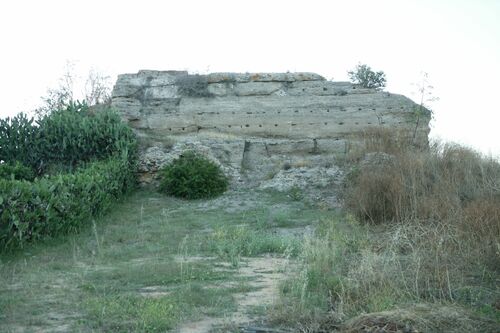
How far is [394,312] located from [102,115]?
13089 mm

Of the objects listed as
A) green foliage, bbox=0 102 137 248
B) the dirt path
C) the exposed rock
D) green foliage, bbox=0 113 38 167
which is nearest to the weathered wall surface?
the exposed rock

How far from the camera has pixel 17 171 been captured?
15586mm

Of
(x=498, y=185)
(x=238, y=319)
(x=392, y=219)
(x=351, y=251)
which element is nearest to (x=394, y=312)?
(x=238, y=319)

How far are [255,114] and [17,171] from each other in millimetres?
7461

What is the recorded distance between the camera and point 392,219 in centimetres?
1182

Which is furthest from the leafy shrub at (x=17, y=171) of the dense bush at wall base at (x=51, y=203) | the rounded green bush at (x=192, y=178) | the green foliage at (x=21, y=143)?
the rounded green bush at (x=192, y=178)

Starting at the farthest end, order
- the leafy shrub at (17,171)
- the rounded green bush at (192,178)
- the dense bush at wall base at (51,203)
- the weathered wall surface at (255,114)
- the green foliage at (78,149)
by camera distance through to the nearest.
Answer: the weathered wall surface at (255,114) → the rounded green bush at (192,178) → the leafy shrub at (17,171) → the green foliage at (78,149) → the dense bush at wall base at (51,203)

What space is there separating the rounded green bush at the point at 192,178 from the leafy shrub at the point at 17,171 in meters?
3.50

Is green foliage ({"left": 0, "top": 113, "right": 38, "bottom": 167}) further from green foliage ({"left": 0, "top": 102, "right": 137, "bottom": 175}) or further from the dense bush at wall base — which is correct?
the dense bush at wall base

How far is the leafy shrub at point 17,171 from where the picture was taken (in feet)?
50.3

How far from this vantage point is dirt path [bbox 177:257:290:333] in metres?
6.02

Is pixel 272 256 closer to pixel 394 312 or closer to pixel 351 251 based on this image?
pixel 351 251

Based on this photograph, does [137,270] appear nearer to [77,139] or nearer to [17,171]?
[17,171]

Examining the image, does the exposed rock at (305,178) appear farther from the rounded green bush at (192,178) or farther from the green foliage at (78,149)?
the green foliage at (78,149)
